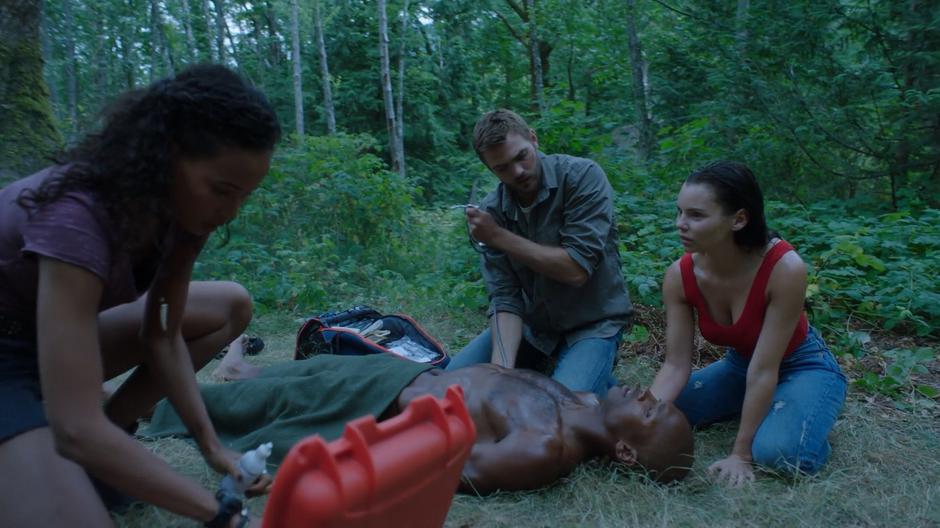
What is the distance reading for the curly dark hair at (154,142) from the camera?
1.51 meters

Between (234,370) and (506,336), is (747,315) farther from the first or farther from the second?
(234,370)

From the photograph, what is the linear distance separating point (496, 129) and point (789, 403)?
1739 millimetres

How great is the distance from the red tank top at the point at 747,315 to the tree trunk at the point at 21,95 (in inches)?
165

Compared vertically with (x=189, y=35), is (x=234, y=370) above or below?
below

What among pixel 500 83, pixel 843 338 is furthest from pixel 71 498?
pixel 500 83

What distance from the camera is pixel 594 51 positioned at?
1409 cm

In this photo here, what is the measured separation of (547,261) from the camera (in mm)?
3182

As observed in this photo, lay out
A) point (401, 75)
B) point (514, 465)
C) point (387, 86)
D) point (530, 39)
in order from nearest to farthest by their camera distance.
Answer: point (514, 465)
point (530, 39)
point (387, 86)
point (401, 75)

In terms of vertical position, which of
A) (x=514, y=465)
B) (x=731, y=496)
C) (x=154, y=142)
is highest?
(x=154, y=142)

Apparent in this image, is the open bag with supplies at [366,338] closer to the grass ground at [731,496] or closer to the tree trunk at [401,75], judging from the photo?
the grass ground at [731,496]

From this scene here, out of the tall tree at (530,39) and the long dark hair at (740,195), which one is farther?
the tall tree at (530,39)

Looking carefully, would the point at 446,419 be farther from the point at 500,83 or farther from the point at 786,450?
the point at 500,83

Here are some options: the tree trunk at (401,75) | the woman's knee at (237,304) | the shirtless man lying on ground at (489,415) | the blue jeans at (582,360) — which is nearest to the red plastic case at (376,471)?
the shirtless man lying on ground at (489,415)

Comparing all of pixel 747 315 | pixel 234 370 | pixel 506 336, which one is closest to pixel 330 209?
pixel 234 370
